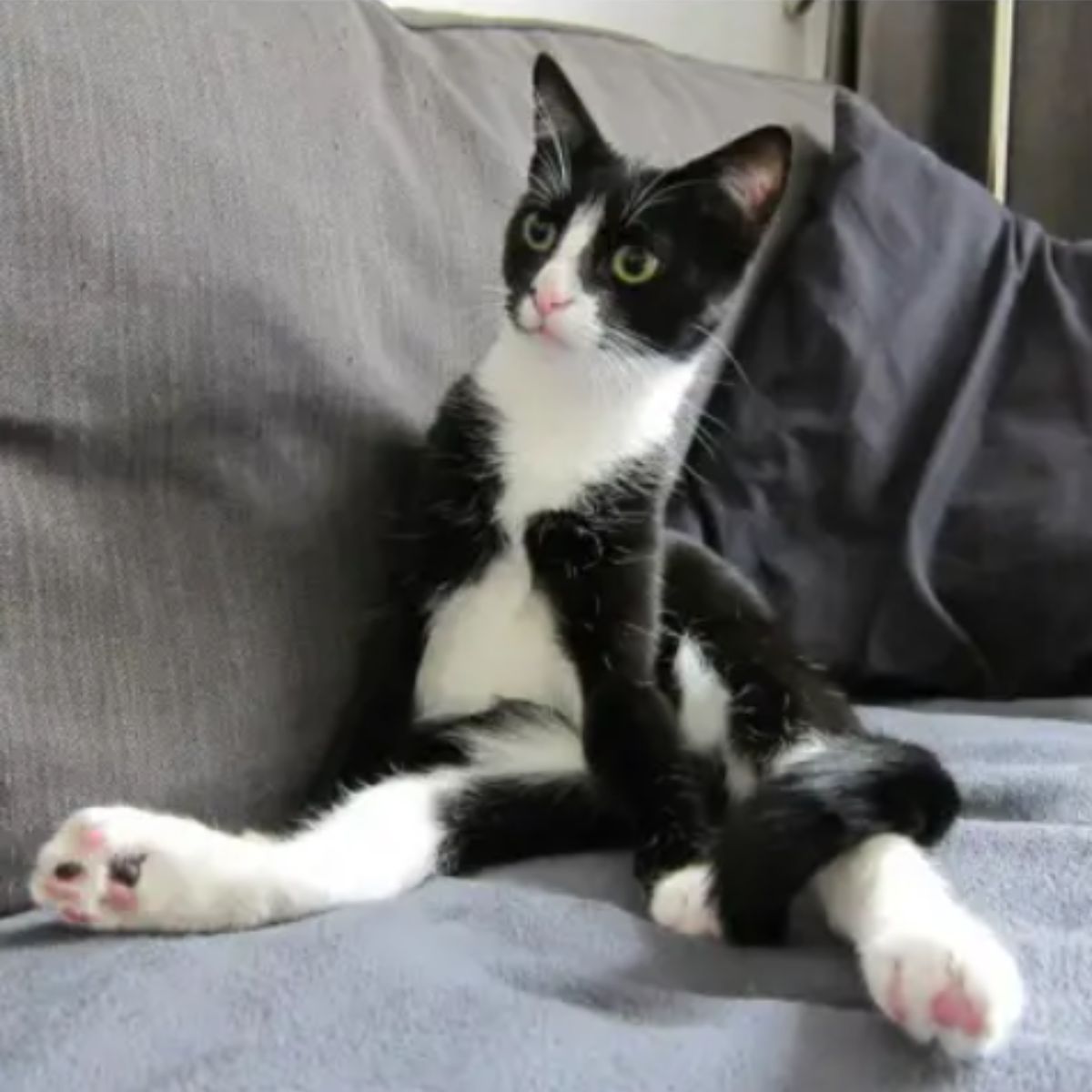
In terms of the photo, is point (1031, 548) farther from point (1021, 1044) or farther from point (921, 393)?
point (1021, 1044)

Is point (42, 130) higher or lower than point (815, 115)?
higher

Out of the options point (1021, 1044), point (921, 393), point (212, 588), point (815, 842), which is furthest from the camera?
point (921, 393)

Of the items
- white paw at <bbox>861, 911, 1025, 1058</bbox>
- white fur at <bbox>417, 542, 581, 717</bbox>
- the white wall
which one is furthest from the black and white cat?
the white wall

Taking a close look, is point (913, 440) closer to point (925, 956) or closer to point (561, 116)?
point (561, 116)

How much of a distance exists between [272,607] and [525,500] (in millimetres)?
216

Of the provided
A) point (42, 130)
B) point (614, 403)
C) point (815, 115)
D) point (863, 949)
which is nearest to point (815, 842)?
A: point (863, 949)

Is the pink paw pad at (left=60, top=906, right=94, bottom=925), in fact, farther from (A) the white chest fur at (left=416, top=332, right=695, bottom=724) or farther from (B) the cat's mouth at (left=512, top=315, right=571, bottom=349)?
(B) the cat's mouth at (left=512, top=315, right=571, bottom=349)

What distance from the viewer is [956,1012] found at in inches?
27.8

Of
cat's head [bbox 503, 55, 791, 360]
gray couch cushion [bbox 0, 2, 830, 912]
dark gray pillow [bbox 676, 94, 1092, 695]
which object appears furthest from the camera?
dark gray pillow [bbox 676, 94, 1092, 695]

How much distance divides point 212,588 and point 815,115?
1010mm

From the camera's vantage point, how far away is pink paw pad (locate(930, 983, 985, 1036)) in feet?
2.30

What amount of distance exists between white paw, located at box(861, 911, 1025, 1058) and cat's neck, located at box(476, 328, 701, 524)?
487 millimetres

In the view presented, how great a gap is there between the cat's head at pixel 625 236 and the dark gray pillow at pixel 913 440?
0.98 ft

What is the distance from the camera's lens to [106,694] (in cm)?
95
